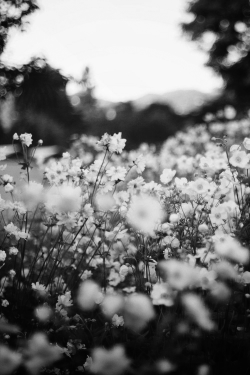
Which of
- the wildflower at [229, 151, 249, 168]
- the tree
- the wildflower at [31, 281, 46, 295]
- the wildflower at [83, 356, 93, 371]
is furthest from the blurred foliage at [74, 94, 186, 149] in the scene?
the wildflower at [83, 356, 93, 371]

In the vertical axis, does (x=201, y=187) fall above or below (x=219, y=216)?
above

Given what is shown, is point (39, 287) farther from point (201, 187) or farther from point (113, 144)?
point (201, 187)

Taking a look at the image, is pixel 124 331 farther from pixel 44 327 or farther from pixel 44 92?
pixel 44 92

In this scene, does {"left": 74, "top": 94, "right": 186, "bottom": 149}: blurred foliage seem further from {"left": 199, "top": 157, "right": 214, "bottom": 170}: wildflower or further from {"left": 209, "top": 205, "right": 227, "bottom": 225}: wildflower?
{"left": 209, "top": 205, "right": 227, "bottom": 225}: wildflower

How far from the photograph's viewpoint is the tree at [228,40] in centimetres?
1382

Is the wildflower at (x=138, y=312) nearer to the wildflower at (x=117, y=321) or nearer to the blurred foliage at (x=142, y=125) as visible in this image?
the wildflower at (x=117, y=321)

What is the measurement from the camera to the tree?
1382 centimetres

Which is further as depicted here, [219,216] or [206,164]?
[206,164]

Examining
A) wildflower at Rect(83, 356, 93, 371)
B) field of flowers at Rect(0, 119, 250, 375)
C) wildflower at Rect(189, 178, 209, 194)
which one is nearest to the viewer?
field of flowers at Rect(0, 119, 250, 375)

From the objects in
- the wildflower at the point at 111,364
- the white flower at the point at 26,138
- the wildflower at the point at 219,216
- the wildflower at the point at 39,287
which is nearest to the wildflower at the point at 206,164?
the wildflower at the point at 219,216

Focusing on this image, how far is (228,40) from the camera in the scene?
47.2ft

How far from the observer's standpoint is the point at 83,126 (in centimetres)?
934

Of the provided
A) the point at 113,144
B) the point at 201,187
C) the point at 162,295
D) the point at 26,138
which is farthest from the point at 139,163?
the point at 162,295

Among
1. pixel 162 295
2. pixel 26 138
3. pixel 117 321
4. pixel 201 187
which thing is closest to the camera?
pixel 162 295
